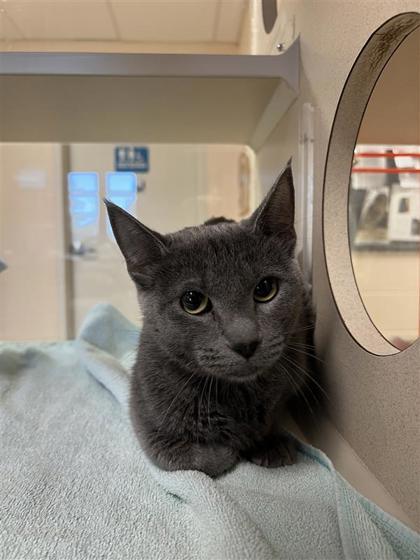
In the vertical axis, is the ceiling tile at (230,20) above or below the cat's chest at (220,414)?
above

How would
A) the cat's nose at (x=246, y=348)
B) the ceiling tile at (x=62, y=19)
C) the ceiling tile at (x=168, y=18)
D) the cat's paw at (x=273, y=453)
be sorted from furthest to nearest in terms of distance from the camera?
1. the ceiling tile at (x=168, y=18)
2. the ceiling tile at (x=62, y=19)
3. the cat's paw at (x=273, y=453)
4. the cat's nose at (x=246, y=348)

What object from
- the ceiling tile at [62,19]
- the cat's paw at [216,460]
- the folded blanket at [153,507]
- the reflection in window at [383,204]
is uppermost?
the ceiling tile at [62,19]

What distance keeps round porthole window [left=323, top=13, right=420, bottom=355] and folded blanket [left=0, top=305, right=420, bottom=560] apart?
25 centimetres

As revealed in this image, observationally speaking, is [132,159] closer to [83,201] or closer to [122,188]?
[122,188]

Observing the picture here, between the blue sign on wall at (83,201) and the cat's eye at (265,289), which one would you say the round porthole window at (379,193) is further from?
the blue sign on wall at (83,201)

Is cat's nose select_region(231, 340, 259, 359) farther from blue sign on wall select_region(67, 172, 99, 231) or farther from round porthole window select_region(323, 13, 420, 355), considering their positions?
blue sign on wall select_region(67, 172, 99, 231)

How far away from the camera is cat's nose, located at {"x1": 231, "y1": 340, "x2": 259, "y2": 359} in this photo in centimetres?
63

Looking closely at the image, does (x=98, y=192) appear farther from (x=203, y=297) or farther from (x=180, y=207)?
(x=203, y=297)

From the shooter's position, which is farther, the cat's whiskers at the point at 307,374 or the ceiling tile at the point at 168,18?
the ceiling tile at the point at 168,18

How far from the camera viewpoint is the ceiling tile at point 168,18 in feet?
4.60

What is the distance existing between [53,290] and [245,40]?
1.44 metres

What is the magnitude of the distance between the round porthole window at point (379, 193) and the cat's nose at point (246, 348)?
21cm

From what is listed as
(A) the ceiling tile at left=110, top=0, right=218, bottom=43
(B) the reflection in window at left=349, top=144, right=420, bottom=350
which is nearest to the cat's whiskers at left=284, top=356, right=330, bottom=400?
(B) the reflection in window at left=349, top=144, right=420, bottom=350

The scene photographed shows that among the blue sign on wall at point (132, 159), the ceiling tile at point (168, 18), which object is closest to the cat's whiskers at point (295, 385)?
the ceiling tile at point (168, 18)
